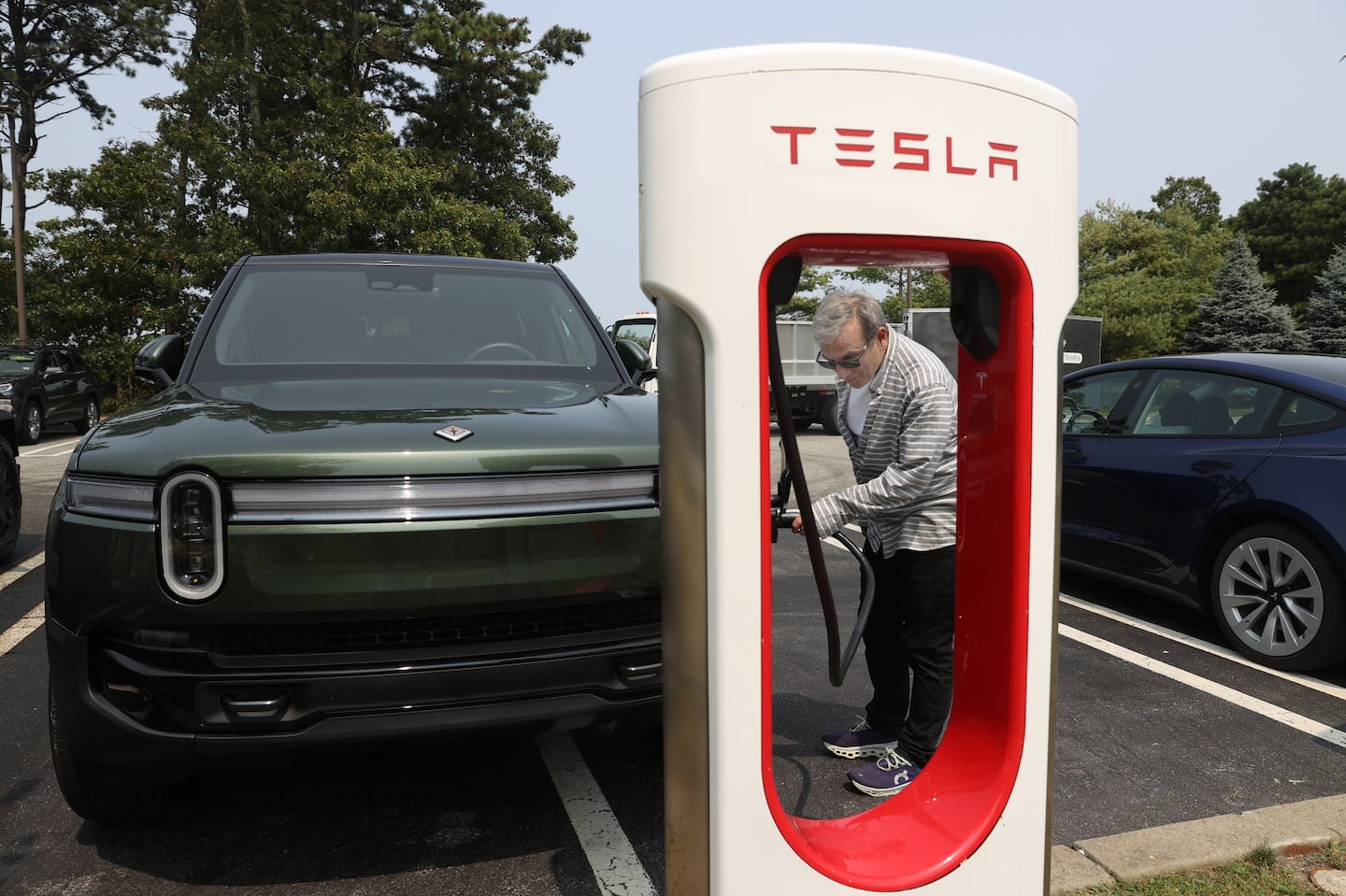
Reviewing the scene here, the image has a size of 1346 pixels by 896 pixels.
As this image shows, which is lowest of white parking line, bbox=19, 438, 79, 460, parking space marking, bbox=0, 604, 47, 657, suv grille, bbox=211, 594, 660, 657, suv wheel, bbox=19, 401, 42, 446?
parking space marking, bbox=0, 604, 47, 657

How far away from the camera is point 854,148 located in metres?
1.58

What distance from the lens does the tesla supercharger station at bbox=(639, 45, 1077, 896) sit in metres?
1.56

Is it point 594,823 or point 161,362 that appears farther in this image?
point 161,362

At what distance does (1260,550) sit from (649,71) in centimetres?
406

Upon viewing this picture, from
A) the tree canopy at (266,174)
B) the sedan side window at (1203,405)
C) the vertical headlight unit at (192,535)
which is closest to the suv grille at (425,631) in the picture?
the vertical headlight unit at (192,535)

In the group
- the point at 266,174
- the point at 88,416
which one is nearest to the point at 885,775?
the point at 88,416

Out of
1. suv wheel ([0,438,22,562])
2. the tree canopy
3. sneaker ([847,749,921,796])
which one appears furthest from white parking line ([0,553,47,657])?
the tree canopy

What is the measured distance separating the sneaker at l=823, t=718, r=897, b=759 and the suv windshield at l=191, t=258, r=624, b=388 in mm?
1515

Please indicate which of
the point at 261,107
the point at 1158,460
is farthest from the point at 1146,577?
the point at 261,107

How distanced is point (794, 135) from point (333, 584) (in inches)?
60.1

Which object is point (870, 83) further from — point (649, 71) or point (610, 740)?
point (610, 740)

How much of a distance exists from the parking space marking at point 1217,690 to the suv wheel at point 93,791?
3936 mm

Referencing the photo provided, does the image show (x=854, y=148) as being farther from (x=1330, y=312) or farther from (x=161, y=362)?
(x=1330, y=312)

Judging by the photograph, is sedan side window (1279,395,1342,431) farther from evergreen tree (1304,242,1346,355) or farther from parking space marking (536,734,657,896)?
evergreen tree (1304,242,1346,355)
